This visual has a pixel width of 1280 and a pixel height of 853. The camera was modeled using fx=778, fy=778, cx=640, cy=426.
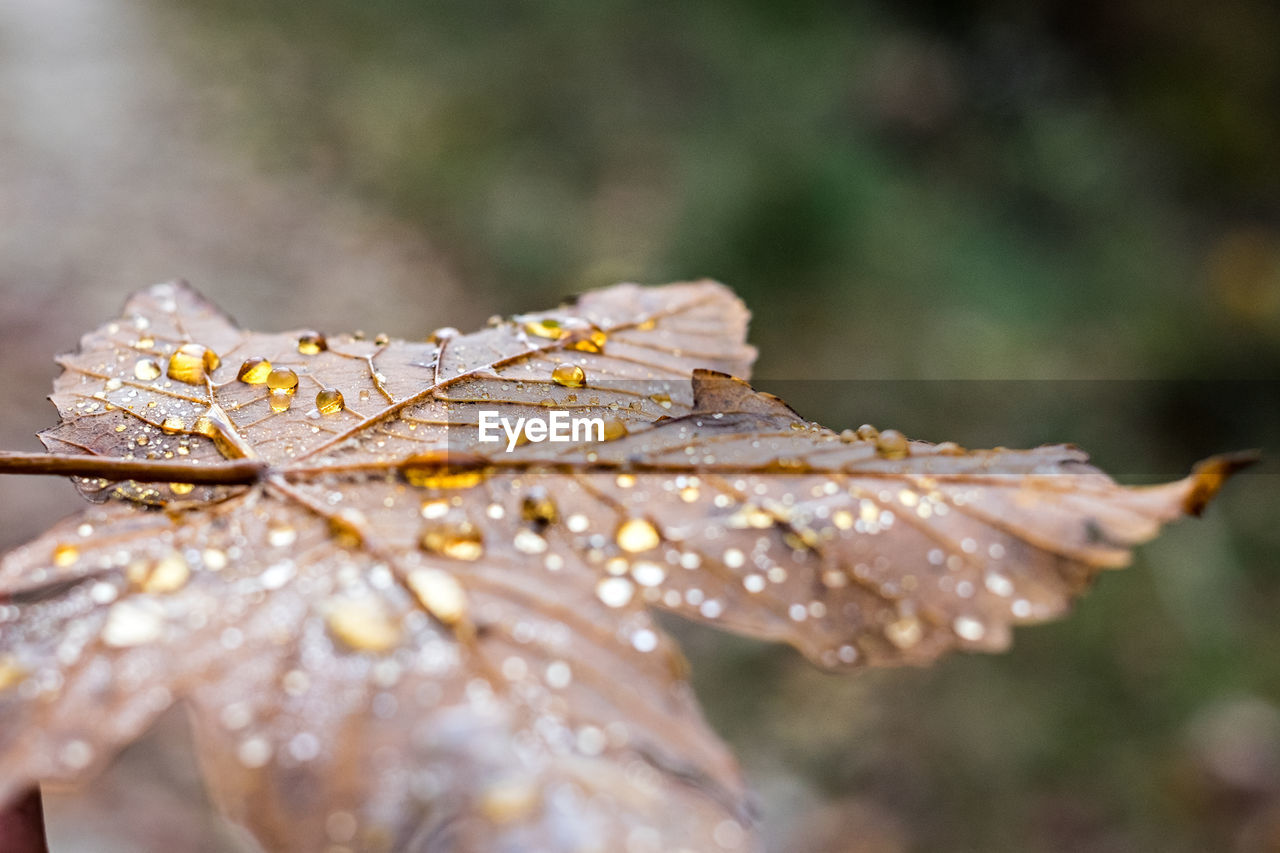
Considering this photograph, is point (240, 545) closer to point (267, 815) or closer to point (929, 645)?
point (267, 815)

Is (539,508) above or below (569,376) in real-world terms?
below

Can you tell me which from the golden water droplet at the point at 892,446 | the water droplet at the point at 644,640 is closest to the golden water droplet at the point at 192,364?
the water droplet at the point at 644,640

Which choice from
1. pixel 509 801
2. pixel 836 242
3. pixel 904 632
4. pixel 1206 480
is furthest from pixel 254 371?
pixel 836 242

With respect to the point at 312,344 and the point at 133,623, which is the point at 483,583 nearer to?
the point at 133,623

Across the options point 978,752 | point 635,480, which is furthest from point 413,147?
point 635,480

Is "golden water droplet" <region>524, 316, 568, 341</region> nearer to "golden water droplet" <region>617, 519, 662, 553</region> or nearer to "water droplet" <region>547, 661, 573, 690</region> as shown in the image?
"golden water droplet" <region>617, 519, 662, 553</region>

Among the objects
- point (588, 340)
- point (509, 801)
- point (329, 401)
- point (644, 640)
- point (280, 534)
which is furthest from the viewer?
point (588, 340)
